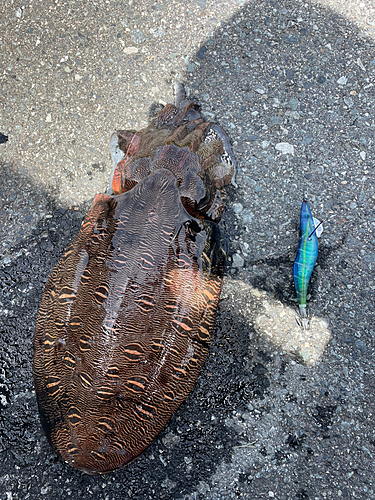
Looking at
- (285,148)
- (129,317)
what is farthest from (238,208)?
(129,317)

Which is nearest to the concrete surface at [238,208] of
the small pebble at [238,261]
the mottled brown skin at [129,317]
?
the small pebble at [238,261]

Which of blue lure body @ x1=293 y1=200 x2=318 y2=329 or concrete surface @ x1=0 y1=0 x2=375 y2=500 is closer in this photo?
concrete surface @ x1=0 y1=0 x2=375 y2=500

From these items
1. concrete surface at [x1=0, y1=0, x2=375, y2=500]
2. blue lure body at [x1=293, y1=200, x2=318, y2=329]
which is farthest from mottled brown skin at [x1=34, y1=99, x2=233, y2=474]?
blue lure body at [x1=293, y1=200, x2=318, y2=329]

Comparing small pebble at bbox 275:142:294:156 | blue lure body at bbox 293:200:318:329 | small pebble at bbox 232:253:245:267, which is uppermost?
small pebble at bbox 275:142:294:156

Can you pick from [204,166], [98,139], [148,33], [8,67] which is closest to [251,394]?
[204,166]

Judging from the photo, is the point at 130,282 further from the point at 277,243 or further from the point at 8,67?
the point at 8,67

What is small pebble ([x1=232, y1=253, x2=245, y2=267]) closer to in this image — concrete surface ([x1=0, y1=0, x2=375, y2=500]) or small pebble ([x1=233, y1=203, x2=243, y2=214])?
concrete surface ([x1=0, y1=0, x2=375, y2=500])

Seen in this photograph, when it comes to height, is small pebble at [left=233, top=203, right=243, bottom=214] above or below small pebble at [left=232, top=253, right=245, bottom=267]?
above
